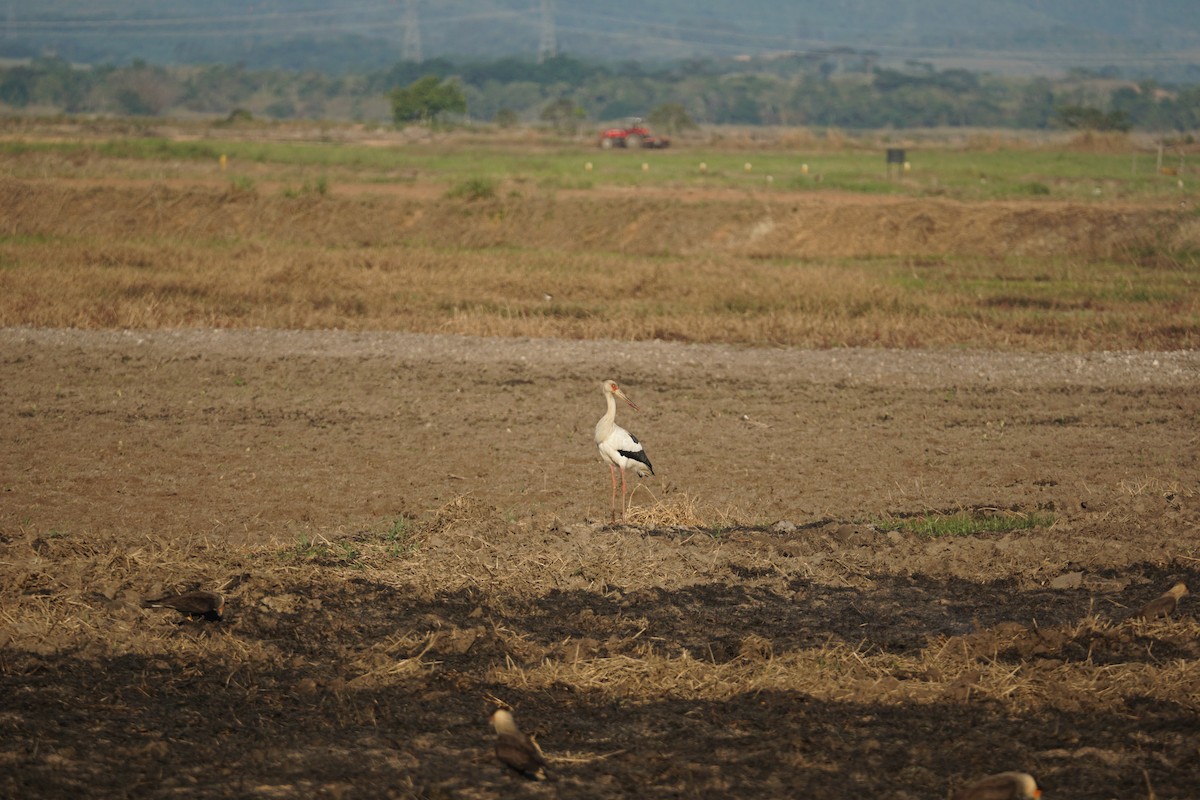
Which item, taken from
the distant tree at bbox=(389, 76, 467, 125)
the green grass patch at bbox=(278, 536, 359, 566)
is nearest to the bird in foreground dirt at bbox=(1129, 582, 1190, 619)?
the green grass patch at bbox=(278, 536, 359, 566)

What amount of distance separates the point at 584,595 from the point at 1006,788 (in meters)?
3.42

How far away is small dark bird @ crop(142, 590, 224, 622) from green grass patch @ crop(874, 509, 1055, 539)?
15.4 feet

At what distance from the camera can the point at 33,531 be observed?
9.05 meters

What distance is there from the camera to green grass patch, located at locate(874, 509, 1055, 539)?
960 centimetres

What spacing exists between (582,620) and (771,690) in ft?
4.49

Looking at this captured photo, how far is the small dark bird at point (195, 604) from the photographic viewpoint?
7184 mm

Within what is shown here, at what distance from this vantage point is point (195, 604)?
719 cm

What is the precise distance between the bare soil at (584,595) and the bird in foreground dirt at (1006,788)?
1.18 ft

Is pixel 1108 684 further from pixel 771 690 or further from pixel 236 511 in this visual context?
pixel 236 511

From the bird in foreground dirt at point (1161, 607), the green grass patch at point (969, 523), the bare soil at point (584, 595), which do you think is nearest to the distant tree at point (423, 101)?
the bare soil at point (584, 595)

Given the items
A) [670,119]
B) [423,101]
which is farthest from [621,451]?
[423,101]

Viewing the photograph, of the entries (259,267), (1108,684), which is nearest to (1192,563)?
(1108,684)

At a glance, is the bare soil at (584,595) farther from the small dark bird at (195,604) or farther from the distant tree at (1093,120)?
the distant tree at (1093,120)

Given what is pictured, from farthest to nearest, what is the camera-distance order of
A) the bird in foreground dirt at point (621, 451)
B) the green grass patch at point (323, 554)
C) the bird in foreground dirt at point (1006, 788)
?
the bird in foreground dirt at point (621, 451) → the green grass patch at point (323, 554) → the bird in foreground dirt at point (1006, 788)
